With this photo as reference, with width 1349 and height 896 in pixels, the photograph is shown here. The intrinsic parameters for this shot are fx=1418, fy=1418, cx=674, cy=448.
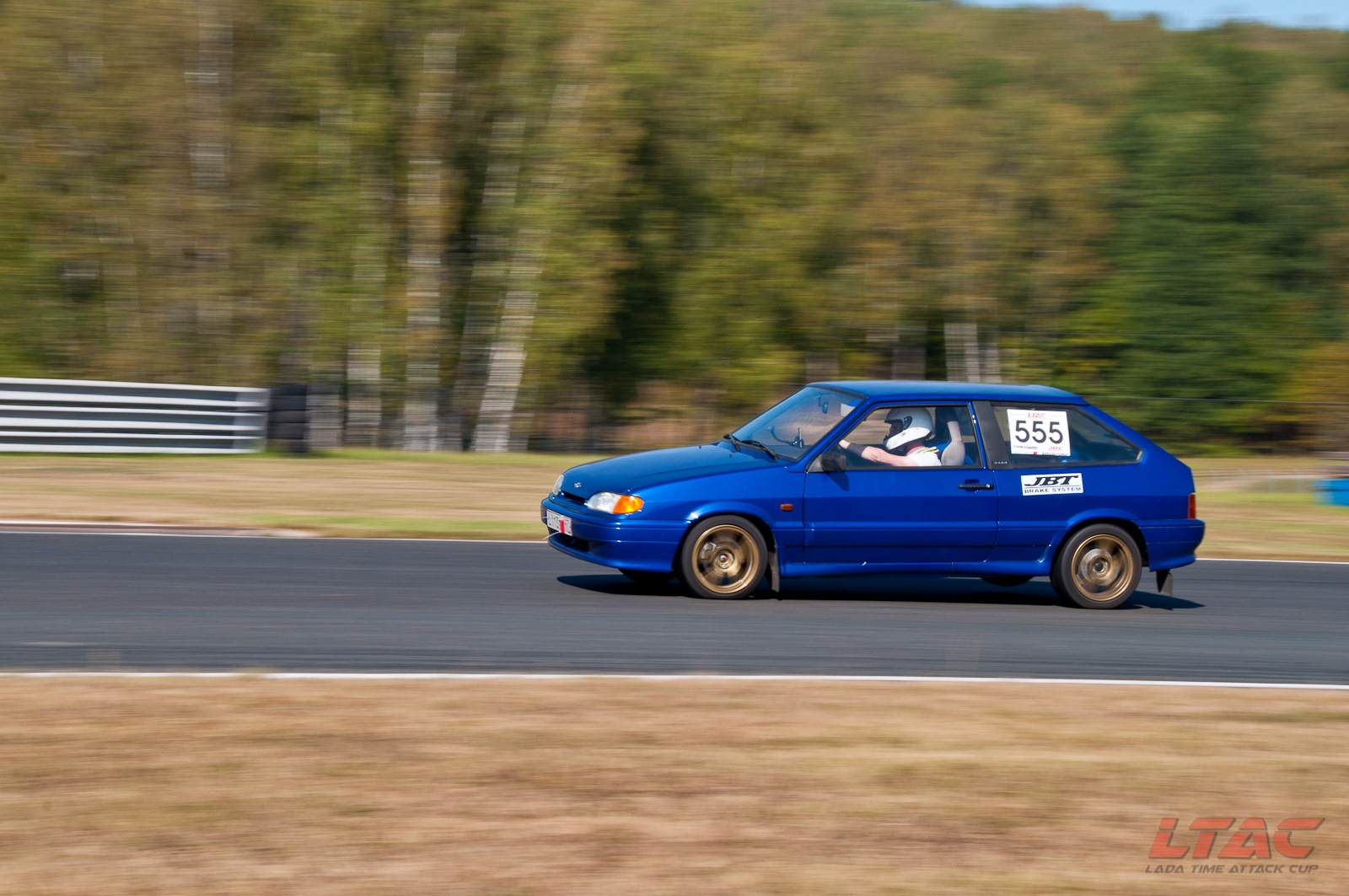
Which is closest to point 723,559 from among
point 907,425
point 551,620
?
point 551,620

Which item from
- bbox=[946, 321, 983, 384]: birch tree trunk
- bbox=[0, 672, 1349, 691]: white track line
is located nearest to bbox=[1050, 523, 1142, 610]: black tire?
bbox=[0, 672, 1349, 691]: white track line

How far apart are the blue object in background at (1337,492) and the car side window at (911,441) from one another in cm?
1114

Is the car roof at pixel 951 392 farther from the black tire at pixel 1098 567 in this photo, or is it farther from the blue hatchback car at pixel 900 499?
the black tire at pixel 1098 567

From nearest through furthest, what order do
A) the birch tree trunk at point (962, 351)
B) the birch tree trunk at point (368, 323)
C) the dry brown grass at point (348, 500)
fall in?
1. the dry brown grass at point (348, 500)
2. the birch tree trunk at point (368, 323)
3. the birch tree trunk at point (962, 351)

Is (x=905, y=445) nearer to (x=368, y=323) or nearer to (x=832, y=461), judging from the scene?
(x=832, y=461)

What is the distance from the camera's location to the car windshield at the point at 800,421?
31.8 feet

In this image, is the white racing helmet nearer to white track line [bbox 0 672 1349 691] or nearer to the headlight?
the headlight

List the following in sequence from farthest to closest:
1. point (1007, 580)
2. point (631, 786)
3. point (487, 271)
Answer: point (487, 271) < point (1007, 580) < point (631, 786)

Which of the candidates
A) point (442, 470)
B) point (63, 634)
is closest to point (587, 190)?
point (442, 470)

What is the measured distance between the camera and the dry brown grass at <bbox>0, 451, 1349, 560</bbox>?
12.7m

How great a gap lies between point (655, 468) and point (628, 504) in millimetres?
494

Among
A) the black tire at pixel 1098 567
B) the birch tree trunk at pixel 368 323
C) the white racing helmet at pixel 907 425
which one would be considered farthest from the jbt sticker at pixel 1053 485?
the birch tree trunk at pixel 368 323

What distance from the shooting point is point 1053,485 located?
9.78m

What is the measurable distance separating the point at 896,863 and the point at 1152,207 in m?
37.8
